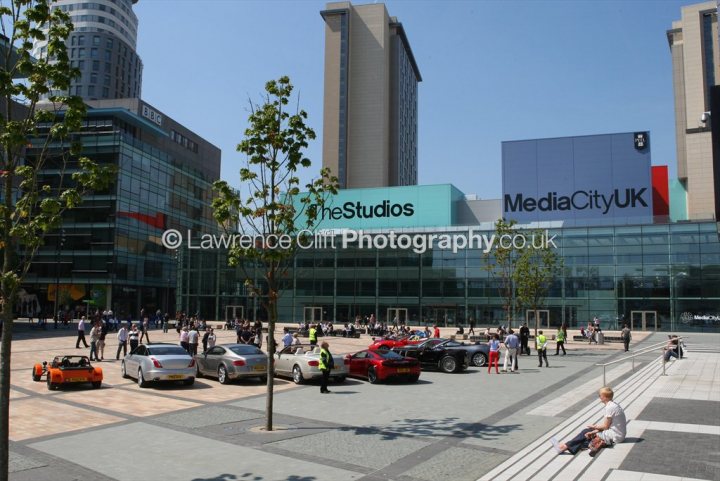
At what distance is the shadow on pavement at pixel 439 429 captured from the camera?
11.4m

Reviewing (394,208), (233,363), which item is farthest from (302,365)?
(394,208)

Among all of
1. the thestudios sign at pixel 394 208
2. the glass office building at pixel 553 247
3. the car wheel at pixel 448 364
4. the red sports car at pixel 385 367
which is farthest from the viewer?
the thestudios sign at pixel 394 208

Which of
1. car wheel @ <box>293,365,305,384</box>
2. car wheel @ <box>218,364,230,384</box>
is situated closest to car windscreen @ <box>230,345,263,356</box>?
car wheel @ <box>218,364,230,384</box>

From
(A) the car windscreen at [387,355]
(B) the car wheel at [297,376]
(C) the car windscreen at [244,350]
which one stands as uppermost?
(C) the car windscreen at [244,350]

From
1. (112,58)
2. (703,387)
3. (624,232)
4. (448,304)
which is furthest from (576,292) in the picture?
(112,58)

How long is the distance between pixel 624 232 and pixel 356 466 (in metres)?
56.3

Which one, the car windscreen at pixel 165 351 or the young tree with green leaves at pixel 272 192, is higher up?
the young tree with green leaves at pixel 272 192

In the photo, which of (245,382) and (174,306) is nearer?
(245,382)

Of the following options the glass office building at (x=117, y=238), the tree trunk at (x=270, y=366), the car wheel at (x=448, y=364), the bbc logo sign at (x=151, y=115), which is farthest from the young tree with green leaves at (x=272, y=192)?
the bbc logo sign at (x=151, y=115)

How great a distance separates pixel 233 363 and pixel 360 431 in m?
8.21

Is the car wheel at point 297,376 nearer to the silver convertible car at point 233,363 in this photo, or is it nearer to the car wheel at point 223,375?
the silver convertible car at point 233,363

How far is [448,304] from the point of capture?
209 ft

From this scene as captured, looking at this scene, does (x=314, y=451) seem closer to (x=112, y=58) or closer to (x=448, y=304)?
(x=448, y=304)

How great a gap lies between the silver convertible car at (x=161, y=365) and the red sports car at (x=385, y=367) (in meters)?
5.86
